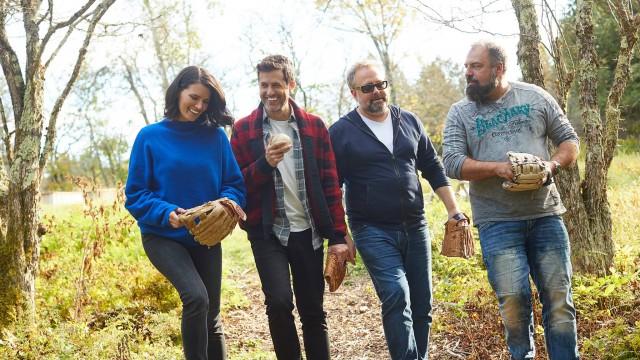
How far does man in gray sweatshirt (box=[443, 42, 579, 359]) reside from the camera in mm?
3172

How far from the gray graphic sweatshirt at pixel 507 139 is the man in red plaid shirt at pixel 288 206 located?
0.84 meters

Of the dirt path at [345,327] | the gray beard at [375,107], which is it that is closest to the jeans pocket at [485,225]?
the gray beard at [375,107]

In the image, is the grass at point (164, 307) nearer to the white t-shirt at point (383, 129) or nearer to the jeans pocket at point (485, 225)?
Result: the jeans pocket at point (485, 225)

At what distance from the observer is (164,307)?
6.11m

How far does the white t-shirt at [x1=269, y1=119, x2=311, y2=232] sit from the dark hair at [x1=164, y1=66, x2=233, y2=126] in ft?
1.08

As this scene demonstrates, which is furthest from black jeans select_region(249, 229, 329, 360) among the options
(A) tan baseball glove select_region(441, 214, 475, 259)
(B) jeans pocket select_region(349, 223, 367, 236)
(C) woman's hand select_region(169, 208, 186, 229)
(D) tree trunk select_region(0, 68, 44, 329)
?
(D) tree trunk select_region(0, 68, 44, 329)

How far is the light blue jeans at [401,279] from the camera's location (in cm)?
339

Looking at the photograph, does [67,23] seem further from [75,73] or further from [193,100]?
[193,100]

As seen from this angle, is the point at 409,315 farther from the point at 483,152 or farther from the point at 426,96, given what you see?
the point at 426,96

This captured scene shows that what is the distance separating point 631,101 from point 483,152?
15795 mm

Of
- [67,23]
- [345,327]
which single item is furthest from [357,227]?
[67,23]

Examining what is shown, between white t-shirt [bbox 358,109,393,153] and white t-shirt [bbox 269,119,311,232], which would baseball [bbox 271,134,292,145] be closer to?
white t-shirt [bbox 269,119,311,232]

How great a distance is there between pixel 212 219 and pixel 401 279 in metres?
1.22

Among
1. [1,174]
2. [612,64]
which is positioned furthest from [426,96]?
[1,174]
